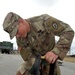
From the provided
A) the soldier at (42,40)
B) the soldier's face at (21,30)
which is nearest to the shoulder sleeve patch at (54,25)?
the soldier at (42,40)

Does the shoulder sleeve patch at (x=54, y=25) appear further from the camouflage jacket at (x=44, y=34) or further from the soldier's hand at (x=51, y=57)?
the soldier's hand at (x=51, y=57)

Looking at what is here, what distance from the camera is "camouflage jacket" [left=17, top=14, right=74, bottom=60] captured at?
4275mm

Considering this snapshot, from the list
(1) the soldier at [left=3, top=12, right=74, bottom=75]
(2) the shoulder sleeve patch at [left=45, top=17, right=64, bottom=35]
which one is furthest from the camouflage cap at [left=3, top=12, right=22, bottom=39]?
(2) the shoulder sleeve patch at [left=45, top=17, right=64, bottom=35]

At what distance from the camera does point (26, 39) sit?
445 cm

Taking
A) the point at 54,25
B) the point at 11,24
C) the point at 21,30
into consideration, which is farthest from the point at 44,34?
the point at 11,24

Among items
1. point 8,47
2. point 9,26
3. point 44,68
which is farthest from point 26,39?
point 8,47

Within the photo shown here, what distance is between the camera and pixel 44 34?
4383 millimetres

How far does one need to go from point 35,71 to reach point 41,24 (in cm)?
79

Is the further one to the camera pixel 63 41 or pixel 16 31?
pixel 63 41

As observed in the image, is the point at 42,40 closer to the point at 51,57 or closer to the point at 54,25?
the point at 54,25

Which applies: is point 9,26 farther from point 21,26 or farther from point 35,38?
point 35,38

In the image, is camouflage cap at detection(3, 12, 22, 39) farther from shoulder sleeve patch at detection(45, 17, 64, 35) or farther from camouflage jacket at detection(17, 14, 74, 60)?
shoulder sleeve patch at detection(45, 17, 64, 35)

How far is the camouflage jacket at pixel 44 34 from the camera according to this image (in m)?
4.28

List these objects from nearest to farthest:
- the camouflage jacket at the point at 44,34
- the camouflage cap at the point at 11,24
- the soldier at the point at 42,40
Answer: the camouflage cap at the point at 11,24, the soldier at the point at 42,40, the camouflage jacket at the point at 44,34
